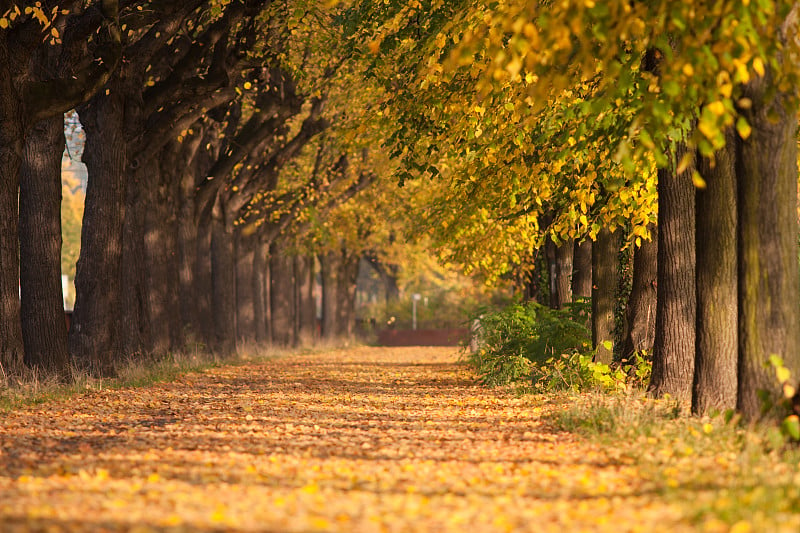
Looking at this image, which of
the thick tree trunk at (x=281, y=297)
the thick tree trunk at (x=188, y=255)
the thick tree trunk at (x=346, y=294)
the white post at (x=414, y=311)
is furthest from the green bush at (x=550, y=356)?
the white post at (x=414, y=311)

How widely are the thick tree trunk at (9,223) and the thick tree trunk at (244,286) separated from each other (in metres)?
17.4

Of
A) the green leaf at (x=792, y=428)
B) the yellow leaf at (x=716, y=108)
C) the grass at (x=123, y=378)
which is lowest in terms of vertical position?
the grass at (x=123, y=378)

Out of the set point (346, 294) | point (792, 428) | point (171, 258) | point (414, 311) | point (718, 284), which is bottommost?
point (792, 428)

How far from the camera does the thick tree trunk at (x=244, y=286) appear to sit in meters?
32.7

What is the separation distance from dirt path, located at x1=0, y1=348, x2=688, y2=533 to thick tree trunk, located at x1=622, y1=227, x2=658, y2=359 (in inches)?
67.8

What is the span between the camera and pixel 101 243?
17.7m

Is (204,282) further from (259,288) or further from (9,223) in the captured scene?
(9,223)

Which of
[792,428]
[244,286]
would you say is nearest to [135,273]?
[244,286]

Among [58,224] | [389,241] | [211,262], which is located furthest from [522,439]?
[389,241]

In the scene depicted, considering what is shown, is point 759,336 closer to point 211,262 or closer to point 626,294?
point 626,294

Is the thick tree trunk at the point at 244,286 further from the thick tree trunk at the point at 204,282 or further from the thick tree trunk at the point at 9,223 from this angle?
the thick tree trunk at the point at 9,223

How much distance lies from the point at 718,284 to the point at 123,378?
35.6 feet

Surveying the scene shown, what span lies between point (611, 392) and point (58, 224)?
8891 mm

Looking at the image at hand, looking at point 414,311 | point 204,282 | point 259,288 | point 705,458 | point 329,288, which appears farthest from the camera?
point 414,311
